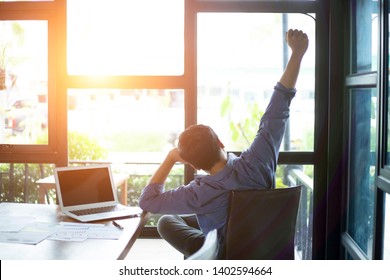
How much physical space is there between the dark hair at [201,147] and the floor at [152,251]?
1.30 meters

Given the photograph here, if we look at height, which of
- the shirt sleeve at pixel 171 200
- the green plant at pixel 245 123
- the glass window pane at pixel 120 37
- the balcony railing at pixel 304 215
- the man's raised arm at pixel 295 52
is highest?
the glass window pane at pixel 120 37

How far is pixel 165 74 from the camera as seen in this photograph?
3117 mm

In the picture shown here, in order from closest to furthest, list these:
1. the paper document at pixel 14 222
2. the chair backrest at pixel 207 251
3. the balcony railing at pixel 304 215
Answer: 1. the chair backrest at pixel 207 251
2. the paper document at pixel 14 222
3. the balcony railing at pixel 304 215

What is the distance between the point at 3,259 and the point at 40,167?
172 centimetres

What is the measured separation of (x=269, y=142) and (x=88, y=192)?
931 millimetres

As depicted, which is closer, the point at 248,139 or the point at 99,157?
the point at 248,139

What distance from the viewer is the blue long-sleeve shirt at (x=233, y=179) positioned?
2012 millimetres

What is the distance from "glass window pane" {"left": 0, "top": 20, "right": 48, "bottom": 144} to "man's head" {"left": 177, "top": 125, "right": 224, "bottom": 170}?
1496 millimetres

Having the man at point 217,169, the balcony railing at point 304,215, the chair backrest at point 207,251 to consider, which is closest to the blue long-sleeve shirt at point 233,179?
the man at point 217,169

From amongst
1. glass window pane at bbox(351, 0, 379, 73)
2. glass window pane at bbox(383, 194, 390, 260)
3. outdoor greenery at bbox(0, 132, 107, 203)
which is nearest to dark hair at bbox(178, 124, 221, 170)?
glass window pane at bbox(383, 194, 390, 260)

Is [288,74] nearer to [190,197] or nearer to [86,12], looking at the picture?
[190,197]

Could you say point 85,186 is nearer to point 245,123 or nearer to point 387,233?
point 245,123

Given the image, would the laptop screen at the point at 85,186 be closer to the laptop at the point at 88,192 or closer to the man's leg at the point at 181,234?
the laptop at the point at 88,192

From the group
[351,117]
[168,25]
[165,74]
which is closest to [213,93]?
[165,74]
